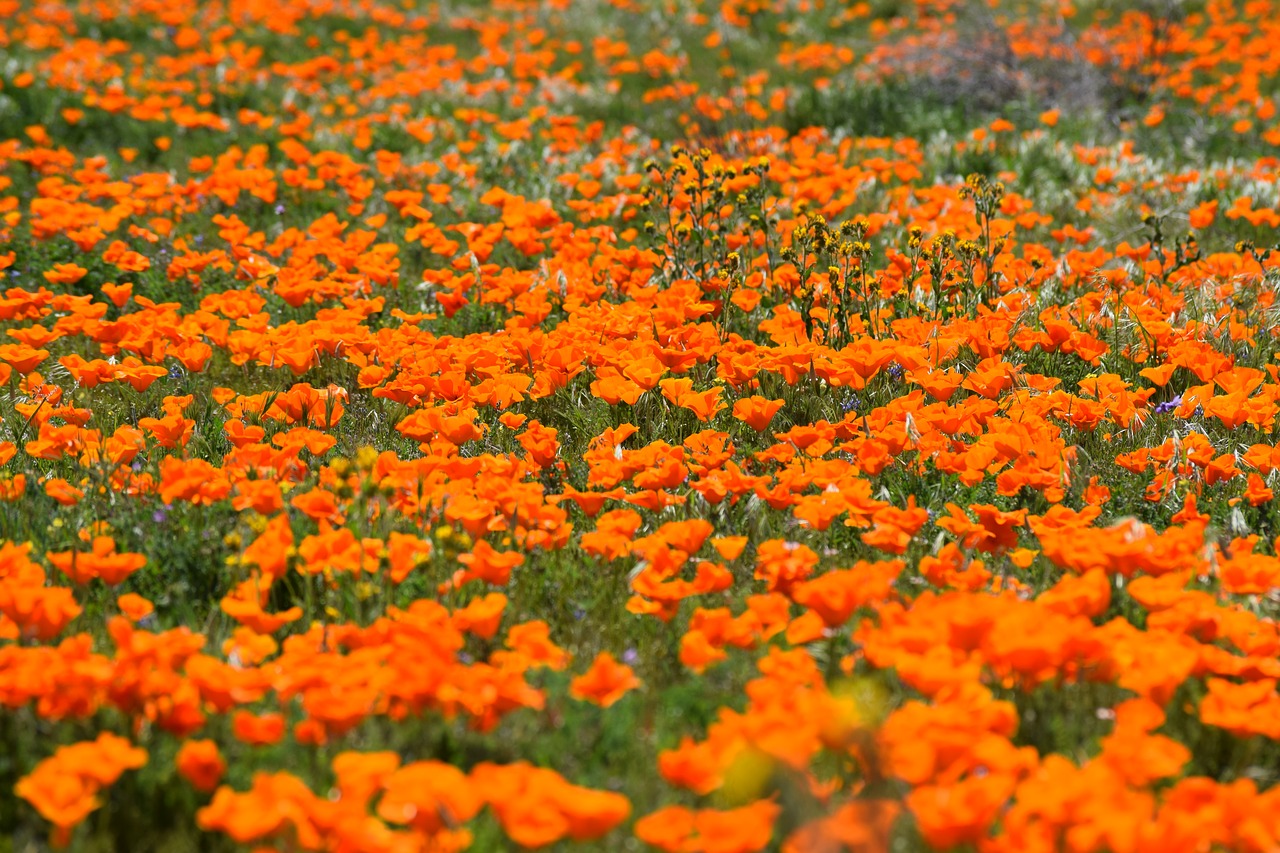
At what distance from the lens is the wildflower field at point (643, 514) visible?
2.13 metres

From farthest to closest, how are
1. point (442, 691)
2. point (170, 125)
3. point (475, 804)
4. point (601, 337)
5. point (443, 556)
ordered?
1. point (170, 125)
2. point (601, 337)
3. point (443, 556)
4. point (442, 691)
5. point (475, 804)

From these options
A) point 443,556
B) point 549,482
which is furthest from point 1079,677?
point 549,482

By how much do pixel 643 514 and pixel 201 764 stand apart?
69.5 inches

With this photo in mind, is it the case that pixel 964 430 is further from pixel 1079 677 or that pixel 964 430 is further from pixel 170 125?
pixel 170 125

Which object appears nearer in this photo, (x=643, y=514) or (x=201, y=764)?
(x=201, y=764)

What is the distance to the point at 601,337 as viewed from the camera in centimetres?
494

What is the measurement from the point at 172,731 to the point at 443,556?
3.33ft

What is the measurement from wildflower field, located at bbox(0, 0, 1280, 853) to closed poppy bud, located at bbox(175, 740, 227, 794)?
1 cm

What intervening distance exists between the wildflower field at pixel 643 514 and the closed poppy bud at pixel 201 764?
0.01 metres

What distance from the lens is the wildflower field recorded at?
83.9 inches

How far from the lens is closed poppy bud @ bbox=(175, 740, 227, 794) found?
2184 mm

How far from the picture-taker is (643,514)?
3.71 m

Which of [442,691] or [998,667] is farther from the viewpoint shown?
[998,667]

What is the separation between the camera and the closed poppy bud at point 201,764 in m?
2.18
